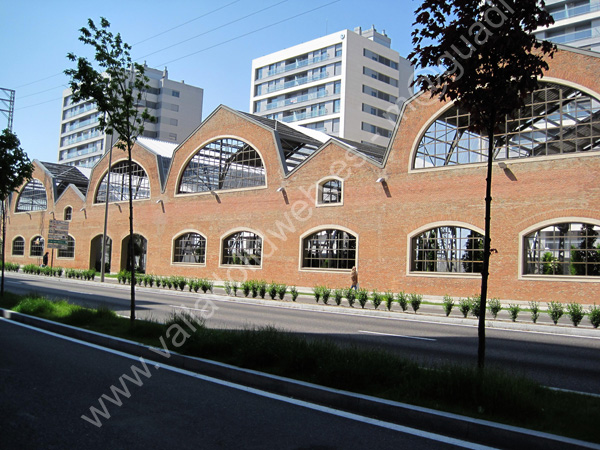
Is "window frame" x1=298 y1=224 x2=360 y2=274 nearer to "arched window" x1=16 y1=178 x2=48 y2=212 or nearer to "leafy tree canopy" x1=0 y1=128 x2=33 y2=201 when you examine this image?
"leafy tree canopy" x1=0 y1=128 x2=33 y2=201

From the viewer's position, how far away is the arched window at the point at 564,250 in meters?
21.5

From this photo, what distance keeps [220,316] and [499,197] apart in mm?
15067

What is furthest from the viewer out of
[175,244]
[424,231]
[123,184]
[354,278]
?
[123,184]

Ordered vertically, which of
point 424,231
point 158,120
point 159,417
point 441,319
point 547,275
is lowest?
point 441,319

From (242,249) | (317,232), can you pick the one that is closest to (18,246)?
(242,249)

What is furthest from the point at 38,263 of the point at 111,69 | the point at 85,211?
the point at 111,69

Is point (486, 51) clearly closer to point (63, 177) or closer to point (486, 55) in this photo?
point (486, 55)

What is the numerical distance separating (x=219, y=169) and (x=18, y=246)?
1436 inches

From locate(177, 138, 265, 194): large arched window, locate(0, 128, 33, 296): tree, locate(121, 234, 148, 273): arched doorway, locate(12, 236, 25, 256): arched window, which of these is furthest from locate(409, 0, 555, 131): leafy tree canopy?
locate(12, 236, 25, 256): arched window

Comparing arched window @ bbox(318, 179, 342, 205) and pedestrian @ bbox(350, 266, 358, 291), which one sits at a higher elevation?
arched window @ bbox(318, 179, 342, 205)

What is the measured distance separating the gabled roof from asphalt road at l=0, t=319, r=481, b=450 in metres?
53.4

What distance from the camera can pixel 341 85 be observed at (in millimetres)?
60875

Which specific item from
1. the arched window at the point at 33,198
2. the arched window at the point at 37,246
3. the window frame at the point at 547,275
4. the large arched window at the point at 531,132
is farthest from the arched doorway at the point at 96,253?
the window frame at the point at 547,275

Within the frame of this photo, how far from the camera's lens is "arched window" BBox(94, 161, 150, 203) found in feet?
143
